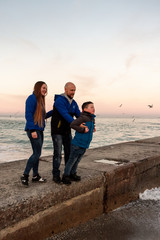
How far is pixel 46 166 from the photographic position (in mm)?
3764

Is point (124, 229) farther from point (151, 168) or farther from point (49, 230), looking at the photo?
point (151, 168)

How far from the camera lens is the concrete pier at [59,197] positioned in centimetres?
212

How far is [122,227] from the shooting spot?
285 cm

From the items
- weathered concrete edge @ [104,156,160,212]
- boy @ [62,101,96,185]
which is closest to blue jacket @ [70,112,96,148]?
boy @ [62,101,96,185]

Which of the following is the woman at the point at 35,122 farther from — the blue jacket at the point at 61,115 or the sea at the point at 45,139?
the sea at the point at 45,139

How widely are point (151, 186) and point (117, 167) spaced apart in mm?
1500

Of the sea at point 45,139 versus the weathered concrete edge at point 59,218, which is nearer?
the weathered concrete edge at point 59,218

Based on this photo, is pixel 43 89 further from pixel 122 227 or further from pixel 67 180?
pixel 122 227

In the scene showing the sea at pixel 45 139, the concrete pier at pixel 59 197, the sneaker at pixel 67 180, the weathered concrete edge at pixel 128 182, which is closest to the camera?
the concrete pier at pixel 59 197

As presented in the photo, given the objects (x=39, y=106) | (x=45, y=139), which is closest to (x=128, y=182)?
(x=39, y=106)

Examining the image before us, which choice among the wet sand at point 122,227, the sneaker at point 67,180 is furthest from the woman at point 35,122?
the wet sand at point 122,227

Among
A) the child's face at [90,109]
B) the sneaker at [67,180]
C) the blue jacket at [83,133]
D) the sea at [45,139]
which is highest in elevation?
the child's face at [90,109]

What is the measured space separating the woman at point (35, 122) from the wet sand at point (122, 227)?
0.84 meters

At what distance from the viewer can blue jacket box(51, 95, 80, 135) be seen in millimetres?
2877
